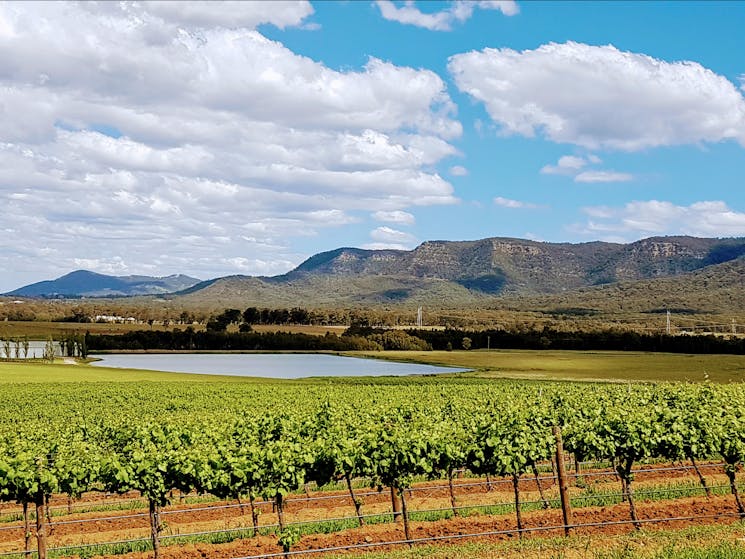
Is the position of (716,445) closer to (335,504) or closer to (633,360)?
(335,504)

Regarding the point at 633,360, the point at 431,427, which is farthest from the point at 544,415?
the point at 633,360

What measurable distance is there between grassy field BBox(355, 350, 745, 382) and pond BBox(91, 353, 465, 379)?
7.37m

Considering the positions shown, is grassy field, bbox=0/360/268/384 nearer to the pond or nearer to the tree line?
the pond

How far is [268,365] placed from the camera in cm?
11419

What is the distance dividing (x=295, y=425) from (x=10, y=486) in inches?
310

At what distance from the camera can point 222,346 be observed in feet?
495

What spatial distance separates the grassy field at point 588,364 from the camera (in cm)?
8519

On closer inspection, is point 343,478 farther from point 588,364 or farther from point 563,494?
point 588,364

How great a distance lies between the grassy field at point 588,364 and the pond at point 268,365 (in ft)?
24.2

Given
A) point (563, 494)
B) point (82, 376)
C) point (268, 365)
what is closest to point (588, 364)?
point (268, 365)

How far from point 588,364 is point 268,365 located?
48785mm

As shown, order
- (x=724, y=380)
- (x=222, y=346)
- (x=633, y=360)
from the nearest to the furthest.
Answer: (x=724, y=380), (x=633, y=360), (x=222, y=346)

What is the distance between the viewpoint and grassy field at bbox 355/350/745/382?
279 ft

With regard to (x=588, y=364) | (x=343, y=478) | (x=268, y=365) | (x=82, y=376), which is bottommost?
(x=588, y=364)
